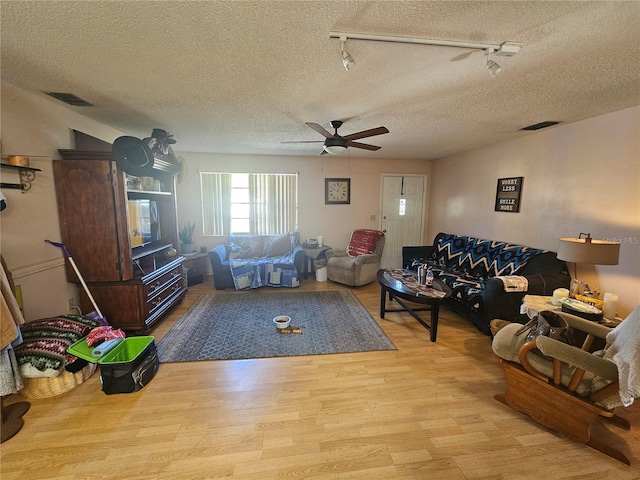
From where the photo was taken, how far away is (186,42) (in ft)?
4.81

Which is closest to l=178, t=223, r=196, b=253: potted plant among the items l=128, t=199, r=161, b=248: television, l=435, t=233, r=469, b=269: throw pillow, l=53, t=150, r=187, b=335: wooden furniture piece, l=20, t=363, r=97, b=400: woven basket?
l=128, t=199, r=161, b=248: television

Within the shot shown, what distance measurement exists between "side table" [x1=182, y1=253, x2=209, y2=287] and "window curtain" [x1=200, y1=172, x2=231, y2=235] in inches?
23.7

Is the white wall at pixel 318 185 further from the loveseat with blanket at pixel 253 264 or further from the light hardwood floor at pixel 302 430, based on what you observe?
the light hardwood floor at pixel 302 430

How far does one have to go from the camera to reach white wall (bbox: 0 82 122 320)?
2.05 m

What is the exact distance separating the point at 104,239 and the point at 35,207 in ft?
1.73

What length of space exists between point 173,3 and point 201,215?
13.3 ft

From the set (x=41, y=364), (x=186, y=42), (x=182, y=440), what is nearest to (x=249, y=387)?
(x=182, y=440)

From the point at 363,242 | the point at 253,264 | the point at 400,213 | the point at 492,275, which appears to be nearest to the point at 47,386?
the point at 253,264

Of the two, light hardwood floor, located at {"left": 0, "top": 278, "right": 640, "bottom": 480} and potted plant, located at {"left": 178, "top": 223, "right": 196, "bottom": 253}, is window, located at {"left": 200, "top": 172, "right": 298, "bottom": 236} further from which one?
light hardwood floor, located at {"left": 0, "top": 278, "right": 640, "bottom": 480}

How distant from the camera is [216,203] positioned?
194 inches

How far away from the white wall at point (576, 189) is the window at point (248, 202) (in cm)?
323

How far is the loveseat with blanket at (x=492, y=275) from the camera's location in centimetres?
274

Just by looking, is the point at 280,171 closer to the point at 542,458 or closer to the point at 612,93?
the point at 612,93

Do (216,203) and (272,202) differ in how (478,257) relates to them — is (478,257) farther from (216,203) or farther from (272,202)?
(216,203)
